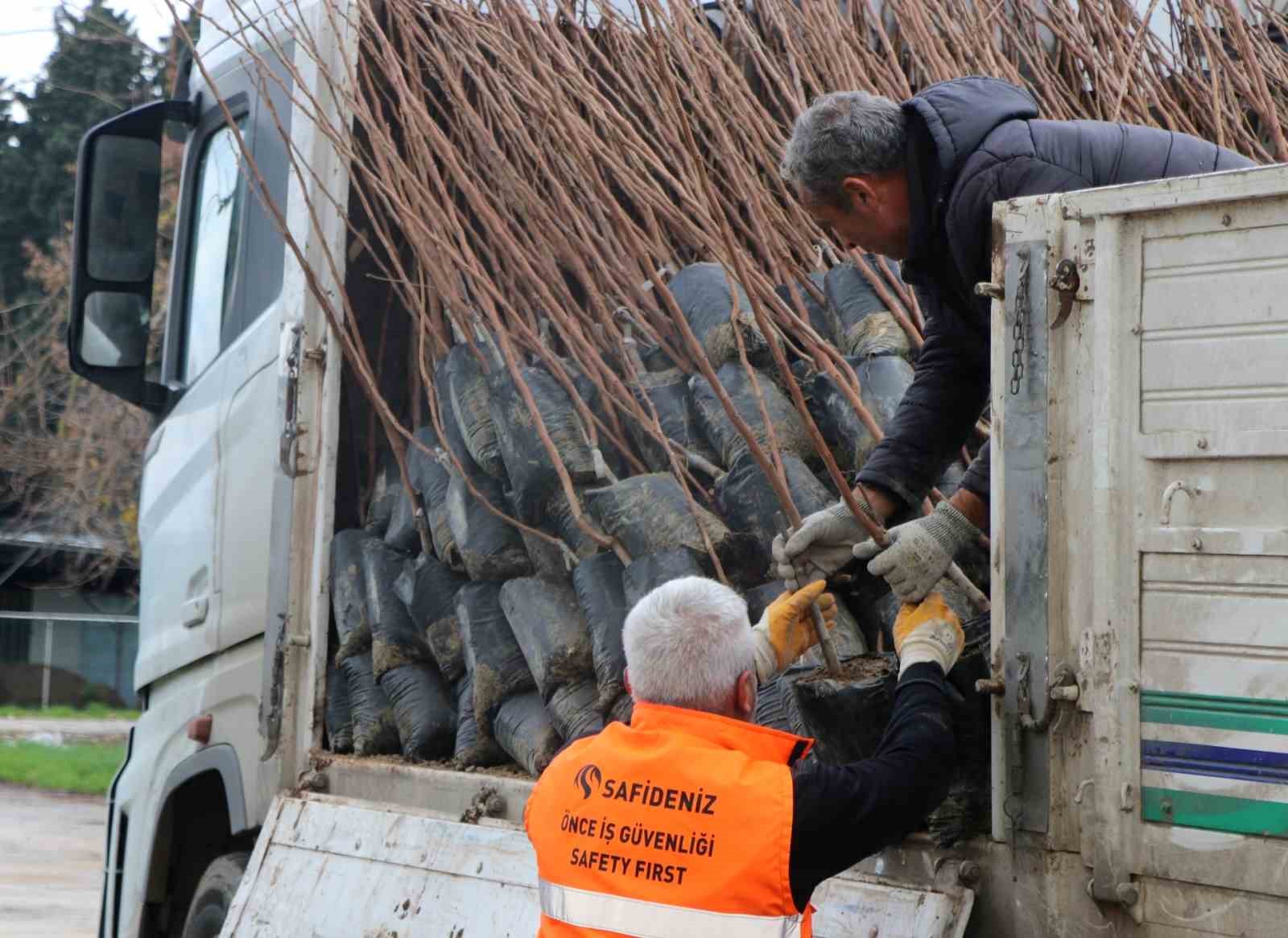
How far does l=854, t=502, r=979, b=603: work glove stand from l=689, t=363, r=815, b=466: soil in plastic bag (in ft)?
1.86

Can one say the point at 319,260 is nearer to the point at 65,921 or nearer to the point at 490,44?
the point at 490,44

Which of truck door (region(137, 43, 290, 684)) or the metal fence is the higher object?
truck door (region(137, 43, 290, 684))

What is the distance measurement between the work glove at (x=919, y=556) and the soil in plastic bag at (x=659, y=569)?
1.78ft

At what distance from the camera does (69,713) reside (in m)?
19.3

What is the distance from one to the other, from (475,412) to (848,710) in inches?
52.9

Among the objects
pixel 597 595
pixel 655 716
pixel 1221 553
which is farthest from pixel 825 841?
pixel 597 595

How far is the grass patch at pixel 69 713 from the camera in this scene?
61.8 ft

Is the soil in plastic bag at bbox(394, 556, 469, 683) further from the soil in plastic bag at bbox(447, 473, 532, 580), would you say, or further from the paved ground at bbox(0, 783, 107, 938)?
the paved ground at bbox(0, 783, 107, 938)

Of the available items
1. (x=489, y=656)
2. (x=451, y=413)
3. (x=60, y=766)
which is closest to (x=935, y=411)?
(x=489, y=656)

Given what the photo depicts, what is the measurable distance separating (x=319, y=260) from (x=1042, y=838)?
2.30 meters

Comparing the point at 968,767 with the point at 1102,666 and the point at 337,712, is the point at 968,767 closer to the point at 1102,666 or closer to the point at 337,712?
the point at 1102,666

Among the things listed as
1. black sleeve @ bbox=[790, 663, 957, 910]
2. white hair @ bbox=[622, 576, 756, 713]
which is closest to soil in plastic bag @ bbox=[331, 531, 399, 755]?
white hair @ bbox=[622, 576, 756, 713]

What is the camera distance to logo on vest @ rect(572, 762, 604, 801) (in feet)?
7.29

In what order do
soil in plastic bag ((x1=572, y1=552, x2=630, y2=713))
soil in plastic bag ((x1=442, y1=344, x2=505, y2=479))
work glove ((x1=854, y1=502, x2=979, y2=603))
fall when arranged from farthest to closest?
1. soil in plastic bag ((x1=442, y1=344, x2=505, y2=479))
2. soil in plastic bag ((x1=572, y1=552, x2=630, y2=713))
3. work glove ((x1=854, y1=502, x2=979, y2=603))
